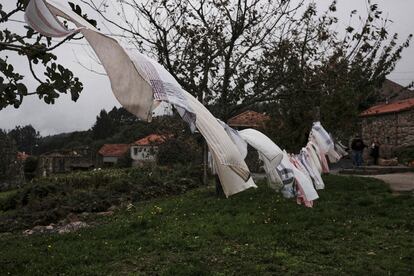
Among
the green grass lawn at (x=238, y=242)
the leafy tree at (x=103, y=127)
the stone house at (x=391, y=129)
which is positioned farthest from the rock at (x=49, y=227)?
the leafy tree at (x=103, y=127)

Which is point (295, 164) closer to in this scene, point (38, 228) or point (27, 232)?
point (27, 232)

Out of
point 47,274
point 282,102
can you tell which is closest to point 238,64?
point 282,102

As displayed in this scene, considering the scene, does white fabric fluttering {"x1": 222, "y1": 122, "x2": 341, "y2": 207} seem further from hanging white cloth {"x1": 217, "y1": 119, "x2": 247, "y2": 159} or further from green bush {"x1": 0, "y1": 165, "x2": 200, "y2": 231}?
green bush {"x1": 0, "y1": 165, "x2": 200, "y2": 231}

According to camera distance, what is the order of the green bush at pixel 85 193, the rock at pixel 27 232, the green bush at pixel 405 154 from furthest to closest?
1. the green bush at pixel 405 154
2. the green bush at pixel 85 193
3. the rock at pixel 27 232

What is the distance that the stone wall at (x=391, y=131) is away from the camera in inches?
1109

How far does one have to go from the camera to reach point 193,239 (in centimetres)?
775

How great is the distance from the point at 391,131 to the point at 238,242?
24.9 meters

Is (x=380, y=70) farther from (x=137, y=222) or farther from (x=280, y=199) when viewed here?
(x=137, y=222)

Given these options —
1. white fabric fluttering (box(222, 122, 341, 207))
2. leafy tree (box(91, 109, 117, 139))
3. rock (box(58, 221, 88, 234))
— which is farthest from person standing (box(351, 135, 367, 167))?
leafy tree (box(91, 109, 117, 139))

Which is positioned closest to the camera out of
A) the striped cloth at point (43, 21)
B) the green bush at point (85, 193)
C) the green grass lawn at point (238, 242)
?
the striped cloth at point (43, 21)

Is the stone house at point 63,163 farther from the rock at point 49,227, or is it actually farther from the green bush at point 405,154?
the rock at point 49,227

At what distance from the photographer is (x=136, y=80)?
Answer: 98.1 inches

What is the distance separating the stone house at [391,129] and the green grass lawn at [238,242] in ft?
60.3

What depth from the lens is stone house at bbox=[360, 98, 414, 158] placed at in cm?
2811
